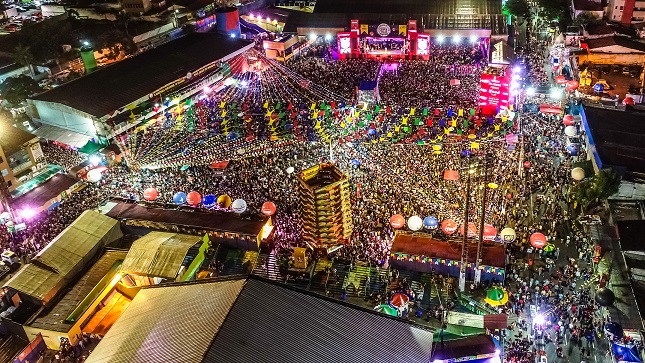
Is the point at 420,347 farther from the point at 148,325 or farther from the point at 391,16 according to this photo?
the point at 391,16

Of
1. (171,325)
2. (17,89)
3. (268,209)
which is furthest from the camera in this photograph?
(17,89)

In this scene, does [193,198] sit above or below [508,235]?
above

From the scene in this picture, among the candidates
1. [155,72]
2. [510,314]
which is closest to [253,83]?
[155,72]

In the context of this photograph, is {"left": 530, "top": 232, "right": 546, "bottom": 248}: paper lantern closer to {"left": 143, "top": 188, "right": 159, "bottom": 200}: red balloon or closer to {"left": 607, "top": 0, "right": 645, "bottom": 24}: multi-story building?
{"left": 143, "top": 188, "right": 159, "bottom": 200}: red balloon

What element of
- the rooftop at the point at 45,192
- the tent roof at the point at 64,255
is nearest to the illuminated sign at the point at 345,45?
the rooftop at the point at 45,192

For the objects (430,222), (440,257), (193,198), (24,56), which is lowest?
(440,257)

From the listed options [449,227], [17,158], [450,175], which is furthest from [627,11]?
[17,158]

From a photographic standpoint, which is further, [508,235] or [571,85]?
[571,85]

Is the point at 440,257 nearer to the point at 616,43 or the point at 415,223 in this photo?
the point at 415,223

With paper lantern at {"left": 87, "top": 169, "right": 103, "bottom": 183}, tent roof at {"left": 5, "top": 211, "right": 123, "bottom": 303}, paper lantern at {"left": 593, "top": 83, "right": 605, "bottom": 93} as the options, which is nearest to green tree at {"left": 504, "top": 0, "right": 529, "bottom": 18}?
paper lantern at {"left": 593, "top": 83, "right": 605, "bottom": 93}
